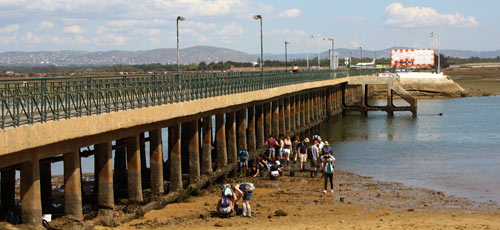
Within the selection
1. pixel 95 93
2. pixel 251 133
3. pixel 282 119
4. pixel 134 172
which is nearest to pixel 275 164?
pixel 251 133

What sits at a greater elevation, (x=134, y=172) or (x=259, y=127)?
(x=134, y=172)

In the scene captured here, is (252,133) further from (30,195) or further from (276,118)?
(30,195)

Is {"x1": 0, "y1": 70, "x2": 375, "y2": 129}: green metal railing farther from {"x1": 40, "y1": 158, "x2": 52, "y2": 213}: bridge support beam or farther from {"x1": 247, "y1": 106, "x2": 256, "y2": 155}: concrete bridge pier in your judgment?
{"x1": 247, "y1": 106, "x2": 256, "y2": 155}: concrete bridge pier

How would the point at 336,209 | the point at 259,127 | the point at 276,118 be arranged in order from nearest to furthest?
the point at 336,209
the point at 259,127
the point at 276,118

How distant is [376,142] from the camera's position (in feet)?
151

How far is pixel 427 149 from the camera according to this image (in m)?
42.1

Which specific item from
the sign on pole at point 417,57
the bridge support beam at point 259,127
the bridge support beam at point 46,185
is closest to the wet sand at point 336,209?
the bridge support beam at point 46,185

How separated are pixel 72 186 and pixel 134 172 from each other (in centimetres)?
375

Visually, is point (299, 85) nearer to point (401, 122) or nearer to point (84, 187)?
point (401, 122)

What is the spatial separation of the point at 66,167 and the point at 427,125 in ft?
143

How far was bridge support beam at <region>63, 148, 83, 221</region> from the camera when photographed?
17969 mm

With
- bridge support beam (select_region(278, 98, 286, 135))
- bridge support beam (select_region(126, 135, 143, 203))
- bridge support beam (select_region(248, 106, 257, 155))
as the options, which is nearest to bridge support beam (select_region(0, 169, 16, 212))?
bridge support beam (select_region(126, 135, 143, 203))

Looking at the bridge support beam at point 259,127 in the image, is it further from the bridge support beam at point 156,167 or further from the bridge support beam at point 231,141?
the bridge support beam at point 156,167

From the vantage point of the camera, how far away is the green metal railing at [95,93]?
15641mm
